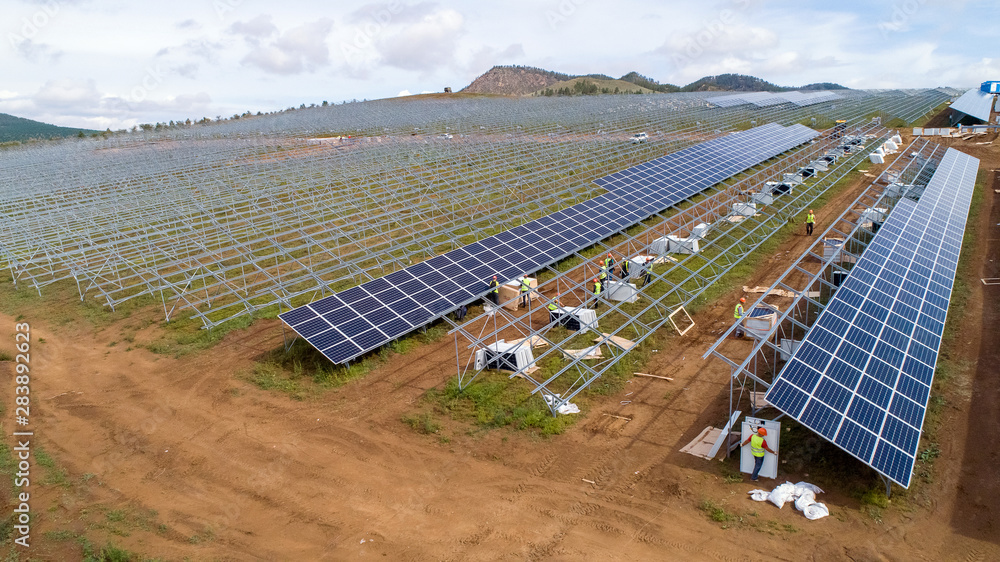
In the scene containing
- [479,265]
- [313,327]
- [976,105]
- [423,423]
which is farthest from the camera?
[976,105]

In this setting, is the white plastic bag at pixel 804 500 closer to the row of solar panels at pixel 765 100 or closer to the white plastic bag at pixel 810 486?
the white plastic bag at pixel 810 486

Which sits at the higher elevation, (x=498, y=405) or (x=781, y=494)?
(x=498, y=405)

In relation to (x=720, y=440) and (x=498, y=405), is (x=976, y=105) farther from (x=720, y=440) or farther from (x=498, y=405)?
(x=498, y=405)

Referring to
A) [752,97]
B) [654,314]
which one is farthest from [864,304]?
[752,97]

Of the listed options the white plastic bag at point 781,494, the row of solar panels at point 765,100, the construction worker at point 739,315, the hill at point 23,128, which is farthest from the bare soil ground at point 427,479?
the hill at point 23,128

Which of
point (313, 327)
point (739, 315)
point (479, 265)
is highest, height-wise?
point (479, 265)

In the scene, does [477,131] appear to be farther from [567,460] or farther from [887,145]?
[567,460]

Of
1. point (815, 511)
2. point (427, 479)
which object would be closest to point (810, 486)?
point (815, 511)
